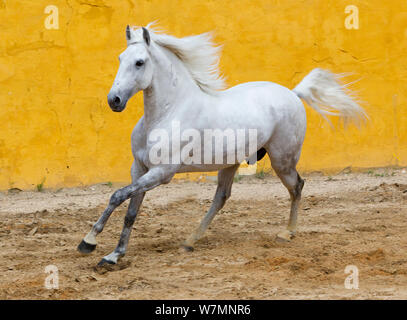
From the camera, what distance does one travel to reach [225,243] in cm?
575

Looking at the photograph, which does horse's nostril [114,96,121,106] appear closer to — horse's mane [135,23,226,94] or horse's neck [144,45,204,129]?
horse's neck [144,45,204,129]

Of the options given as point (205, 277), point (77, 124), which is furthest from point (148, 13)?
point (205, 277)

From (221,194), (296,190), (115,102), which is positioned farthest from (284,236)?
(115,102)

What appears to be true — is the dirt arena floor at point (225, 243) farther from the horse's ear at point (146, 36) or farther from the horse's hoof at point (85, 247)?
the horse's ear at point (146, 36)

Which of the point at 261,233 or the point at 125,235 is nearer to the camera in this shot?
the point at 125,235

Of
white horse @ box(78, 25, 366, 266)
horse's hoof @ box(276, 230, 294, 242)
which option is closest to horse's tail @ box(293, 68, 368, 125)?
white horse @ box(78, 25, 366, 266)

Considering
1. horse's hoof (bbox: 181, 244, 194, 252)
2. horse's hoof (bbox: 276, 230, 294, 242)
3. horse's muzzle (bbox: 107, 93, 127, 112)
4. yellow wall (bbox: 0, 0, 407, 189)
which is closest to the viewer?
horse's muzzle (bbox: 107, 93, 127, 112)

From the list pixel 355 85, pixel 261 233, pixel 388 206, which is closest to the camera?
pixel 261 233

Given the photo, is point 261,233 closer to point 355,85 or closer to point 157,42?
point 157,42

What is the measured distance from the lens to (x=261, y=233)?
6.19m

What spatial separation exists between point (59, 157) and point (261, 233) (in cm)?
333

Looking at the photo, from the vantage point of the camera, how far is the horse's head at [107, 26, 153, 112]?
4.70 m

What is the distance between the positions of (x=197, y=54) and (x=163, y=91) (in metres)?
0.47

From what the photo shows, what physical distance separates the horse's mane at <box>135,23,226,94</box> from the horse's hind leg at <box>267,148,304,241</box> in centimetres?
87
